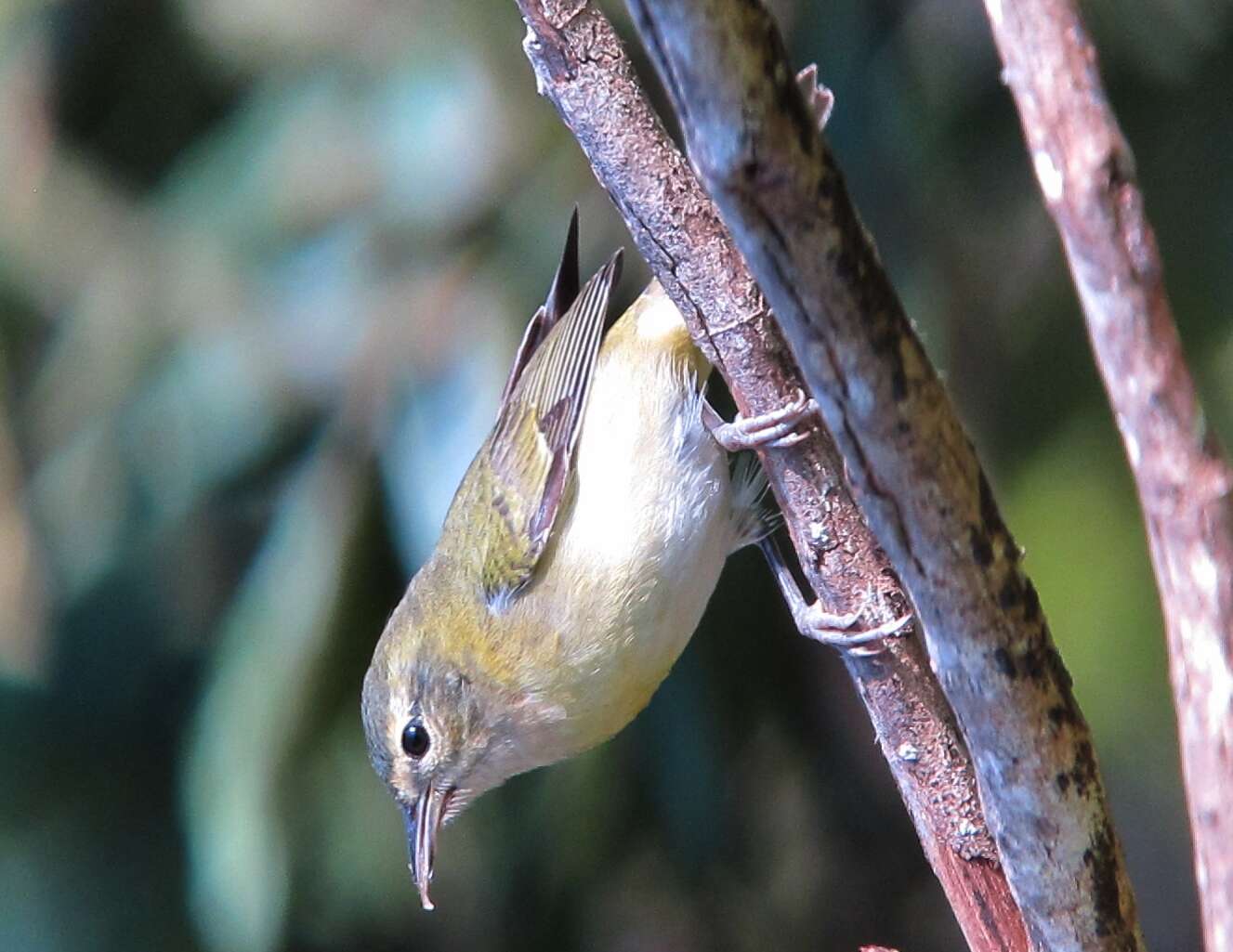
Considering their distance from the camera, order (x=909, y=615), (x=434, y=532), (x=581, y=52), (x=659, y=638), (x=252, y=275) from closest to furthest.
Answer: (x=909, y=615) < (x=581, y=52) < (x=659, y=638) < (x=434, y=532) < (x=252, y=275)

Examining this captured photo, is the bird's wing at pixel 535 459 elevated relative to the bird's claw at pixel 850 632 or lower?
elevated

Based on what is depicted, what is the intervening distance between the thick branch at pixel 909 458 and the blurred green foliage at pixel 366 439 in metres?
2.02

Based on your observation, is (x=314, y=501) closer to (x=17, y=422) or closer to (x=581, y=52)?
(x=17, y=422)

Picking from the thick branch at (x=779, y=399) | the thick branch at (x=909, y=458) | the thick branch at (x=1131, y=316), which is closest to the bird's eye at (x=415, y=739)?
the thick branch at (x=779, y=399)

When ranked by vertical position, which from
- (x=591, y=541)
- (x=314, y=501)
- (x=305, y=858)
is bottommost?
(x=305, y=858)

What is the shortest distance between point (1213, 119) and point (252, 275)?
2.22 metres

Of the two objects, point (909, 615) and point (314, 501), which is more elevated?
point (314, 501)

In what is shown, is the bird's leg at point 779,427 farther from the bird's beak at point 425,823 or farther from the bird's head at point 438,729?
the bird's beak at point 425,823

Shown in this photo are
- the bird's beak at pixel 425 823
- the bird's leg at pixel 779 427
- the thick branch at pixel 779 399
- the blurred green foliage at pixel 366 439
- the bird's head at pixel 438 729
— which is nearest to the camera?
the thick branch at pixel 779 399

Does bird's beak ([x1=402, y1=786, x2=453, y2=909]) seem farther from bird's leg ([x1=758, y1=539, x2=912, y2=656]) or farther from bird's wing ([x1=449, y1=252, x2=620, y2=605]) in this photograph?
bird's leg ([x1=758, y1=539, x2=912, y2=656])

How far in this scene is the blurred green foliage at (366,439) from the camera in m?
→ 3.20

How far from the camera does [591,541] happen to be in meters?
2.39

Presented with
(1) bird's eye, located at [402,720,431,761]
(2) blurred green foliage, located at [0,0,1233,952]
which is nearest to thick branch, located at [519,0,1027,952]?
(1) bird's eye, located at [402,720,431,761]

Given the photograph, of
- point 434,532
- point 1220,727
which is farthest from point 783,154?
point 434,532
